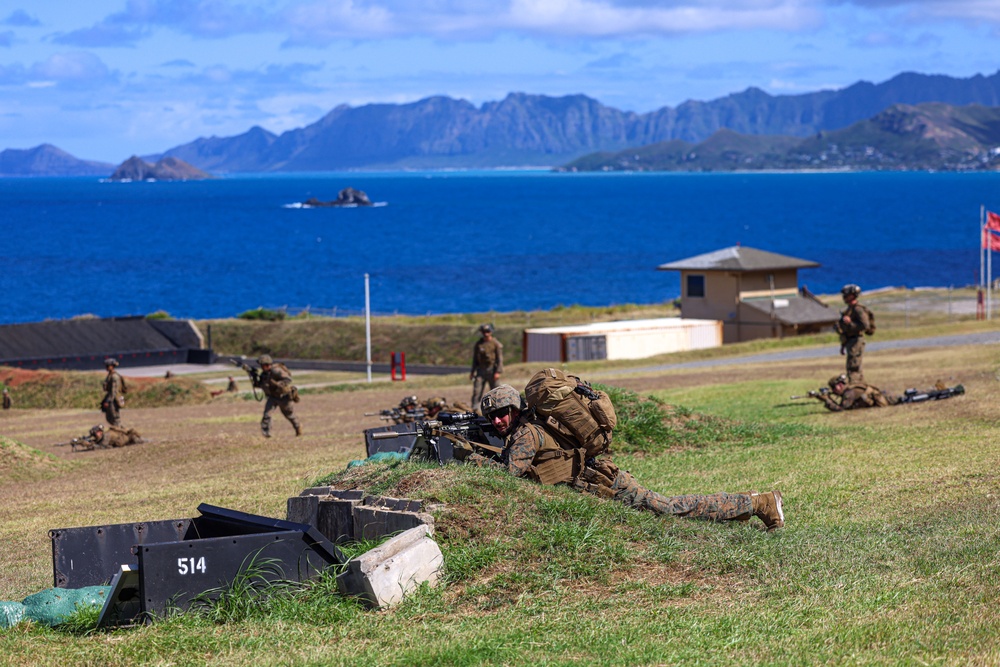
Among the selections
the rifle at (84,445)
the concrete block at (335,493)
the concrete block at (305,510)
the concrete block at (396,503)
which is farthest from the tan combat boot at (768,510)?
the rifle at (84,445)

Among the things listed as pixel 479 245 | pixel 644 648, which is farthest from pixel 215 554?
pixel 479 245

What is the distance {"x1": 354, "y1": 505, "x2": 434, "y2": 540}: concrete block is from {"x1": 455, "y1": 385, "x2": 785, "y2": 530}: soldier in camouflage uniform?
1.22 meters

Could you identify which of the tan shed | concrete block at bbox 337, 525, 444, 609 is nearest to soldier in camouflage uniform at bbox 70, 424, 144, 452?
concrete block at bbox 337, 525, 444, 609

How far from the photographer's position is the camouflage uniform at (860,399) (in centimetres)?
2066

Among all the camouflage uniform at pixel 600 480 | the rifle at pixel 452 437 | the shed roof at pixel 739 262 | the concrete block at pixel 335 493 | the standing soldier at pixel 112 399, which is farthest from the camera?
the shed roof at pixel 739 262

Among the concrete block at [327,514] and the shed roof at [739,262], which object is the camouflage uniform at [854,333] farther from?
the shed roof at [739,262]

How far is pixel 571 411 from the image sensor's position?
984 cm

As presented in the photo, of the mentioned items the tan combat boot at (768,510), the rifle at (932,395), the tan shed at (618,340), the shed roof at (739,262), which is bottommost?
the tan shed at (618,340)

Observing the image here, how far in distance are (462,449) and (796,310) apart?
3959cm

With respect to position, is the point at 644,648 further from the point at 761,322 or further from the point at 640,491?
the point at 761,322

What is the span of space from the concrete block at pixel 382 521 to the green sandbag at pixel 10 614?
248 cm

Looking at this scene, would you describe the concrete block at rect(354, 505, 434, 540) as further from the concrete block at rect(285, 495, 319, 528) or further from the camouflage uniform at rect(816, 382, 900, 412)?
the camouflage uniform at rect(816, 382, 900, 412)

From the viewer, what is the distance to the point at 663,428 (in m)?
18.0

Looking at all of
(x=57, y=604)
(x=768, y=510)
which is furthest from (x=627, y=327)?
(x=57, y=604)
